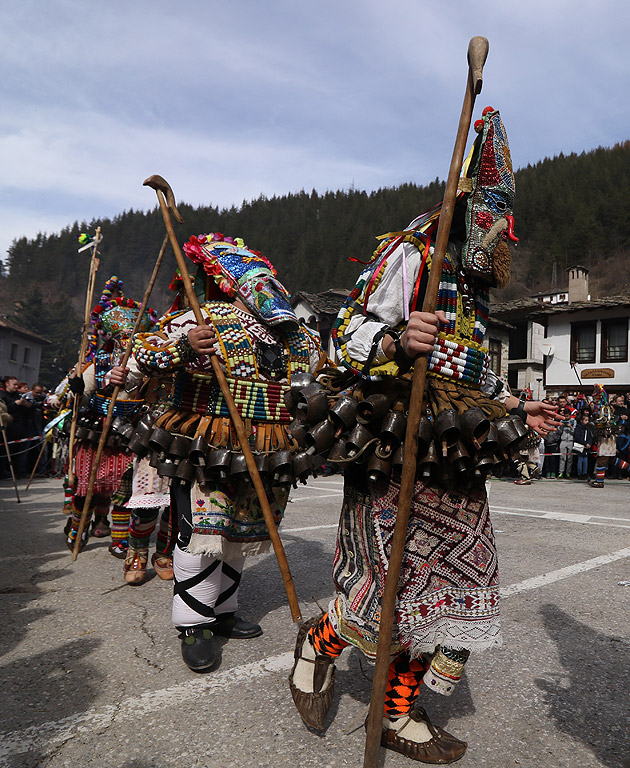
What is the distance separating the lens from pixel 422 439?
1.90 m

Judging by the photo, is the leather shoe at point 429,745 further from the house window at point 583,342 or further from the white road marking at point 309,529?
the house window at point 583,342

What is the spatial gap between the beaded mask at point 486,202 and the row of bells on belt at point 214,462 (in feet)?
4.43

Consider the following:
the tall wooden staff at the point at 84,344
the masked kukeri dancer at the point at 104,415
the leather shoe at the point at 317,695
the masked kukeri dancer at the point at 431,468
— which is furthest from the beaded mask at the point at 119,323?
the leather shoe at the point at 317,695

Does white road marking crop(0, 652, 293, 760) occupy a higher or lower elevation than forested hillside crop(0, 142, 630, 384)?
lower

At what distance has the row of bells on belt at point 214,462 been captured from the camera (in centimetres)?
284

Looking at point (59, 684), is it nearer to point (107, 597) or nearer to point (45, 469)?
point (107, 597)

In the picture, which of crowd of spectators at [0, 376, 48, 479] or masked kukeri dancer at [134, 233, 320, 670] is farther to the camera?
crowd of spectators at [0, 376, 48, 479]

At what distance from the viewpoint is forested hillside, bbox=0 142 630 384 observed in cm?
5975

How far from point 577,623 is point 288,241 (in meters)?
70.9

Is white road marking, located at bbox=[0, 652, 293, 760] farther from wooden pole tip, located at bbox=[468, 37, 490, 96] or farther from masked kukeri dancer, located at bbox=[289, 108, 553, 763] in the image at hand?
wooden pole tip, located at bbox=[468, 37, 490, 96]

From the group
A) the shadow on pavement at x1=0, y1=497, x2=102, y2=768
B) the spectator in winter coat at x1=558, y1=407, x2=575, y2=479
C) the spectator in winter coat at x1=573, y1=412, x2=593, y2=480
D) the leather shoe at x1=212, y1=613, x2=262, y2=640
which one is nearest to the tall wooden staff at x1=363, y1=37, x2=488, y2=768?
the shadow on pavement at x1=0, y1=497, x2=102, y2=768

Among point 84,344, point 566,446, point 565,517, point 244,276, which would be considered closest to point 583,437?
point 566,446

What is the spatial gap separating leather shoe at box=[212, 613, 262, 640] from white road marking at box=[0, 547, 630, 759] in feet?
1.11

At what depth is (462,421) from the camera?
191 centimetres
